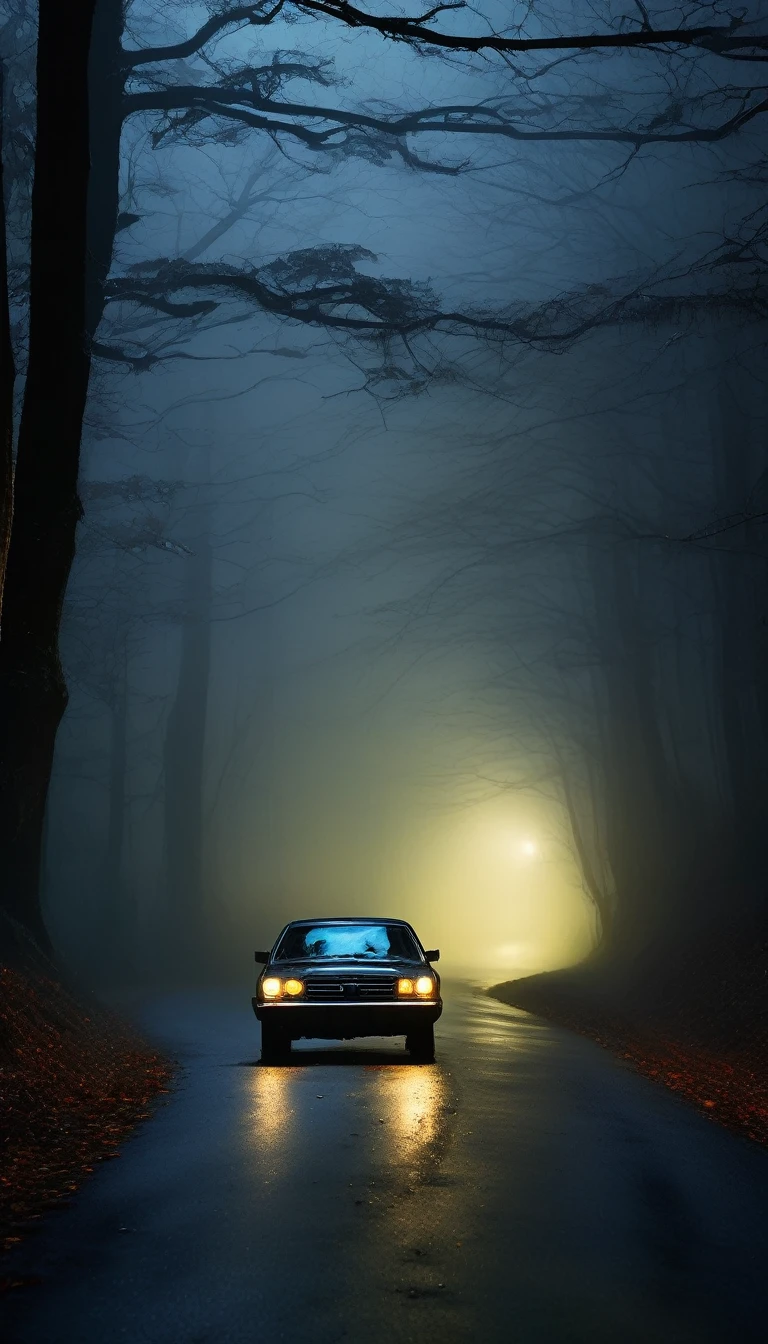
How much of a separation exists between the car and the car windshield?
29 centimetres

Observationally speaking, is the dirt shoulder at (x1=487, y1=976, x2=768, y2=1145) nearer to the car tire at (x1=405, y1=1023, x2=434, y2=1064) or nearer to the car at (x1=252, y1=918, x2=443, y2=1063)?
the car tire at (x1=405, y1=1023, x2=434, y2=1064)

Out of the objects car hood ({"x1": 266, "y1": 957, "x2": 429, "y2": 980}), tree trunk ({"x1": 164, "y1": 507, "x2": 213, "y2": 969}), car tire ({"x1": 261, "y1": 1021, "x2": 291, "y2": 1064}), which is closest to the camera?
car hood ({"x1": 266, "y1": 957, "x2": 429, "y2": 980})

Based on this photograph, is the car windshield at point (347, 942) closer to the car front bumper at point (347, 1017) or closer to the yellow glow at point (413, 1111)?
the car front bumper at point (347, 1017)

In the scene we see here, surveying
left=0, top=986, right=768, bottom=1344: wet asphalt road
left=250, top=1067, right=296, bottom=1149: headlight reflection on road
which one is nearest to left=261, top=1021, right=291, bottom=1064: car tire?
left=250, top=1067, right=296, bottom=1149: headlight reflection on road

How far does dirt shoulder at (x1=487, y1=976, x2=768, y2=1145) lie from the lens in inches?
455

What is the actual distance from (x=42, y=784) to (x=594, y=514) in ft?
76.6

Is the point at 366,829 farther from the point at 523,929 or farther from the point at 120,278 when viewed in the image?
the point at 120,278

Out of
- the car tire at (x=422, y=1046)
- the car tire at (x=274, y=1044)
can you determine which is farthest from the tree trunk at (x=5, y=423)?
the car tire at (x=422, y=1046)

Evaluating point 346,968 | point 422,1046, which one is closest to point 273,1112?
point 346,968

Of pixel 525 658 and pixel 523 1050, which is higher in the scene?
pixel 525 658

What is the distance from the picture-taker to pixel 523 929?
111562mm

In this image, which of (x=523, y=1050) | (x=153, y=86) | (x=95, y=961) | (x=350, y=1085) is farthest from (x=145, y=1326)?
(x=95, y=961)

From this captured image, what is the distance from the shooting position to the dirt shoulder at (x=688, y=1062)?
11.6 metres

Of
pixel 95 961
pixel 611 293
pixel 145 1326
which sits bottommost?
pixel 145 1326
